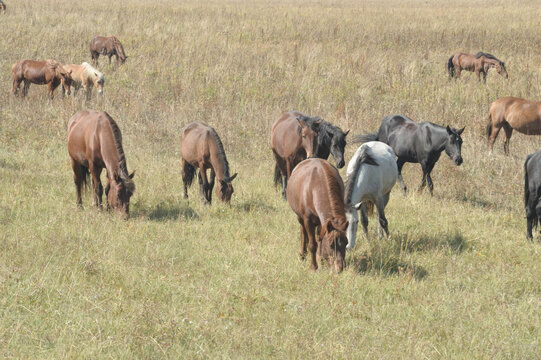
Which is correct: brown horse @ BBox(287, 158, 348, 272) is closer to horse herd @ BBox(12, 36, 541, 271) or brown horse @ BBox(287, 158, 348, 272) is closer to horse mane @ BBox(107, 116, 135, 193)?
horse herd @ BBox(12, 36, 541, 271)

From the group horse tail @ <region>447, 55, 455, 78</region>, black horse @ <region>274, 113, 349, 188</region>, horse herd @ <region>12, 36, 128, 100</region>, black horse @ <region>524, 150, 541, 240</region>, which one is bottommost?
black horse @ <region>524, 150, 541, 240</region>

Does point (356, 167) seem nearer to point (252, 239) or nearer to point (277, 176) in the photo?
point (252, 239)

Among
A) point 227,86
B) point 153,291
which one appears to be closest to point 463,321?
point 153,291

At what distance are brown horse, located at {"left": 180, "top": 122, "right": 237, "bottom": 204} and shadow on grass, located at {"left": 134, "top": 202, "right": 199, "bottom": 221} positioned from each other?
0.48m

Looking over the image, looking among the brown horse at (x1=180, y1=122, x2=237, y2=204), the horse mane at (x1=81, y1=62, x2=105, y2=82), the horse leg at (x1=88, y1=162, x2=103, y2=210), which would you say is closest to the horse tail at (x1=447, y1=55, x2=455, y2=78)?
the horse mane at (x1=81, y1=62, x2=105, y2=82)

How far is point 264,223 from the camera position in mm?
8992

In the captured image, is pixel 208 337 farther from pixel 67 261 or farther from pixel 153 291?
pixel 67 261

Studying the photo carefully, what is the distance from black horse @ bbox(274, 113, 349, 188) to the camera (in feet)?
30.2

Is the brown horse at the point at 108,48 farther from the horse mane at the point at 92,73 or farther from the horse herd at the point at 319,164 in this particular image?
the horse herd at the point at 319,164

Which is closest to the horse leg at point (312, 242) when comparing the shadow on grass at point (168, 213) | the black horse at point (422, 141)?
the shadow on grass at point (168, 213)

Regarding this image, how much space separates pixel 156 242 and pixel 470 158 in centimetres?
747

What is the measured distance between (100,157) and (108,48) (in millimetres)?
13140

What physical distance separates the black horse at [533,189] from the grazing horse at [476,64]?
33.9 ft

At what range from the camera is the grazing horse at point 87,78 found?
56.0 feet
